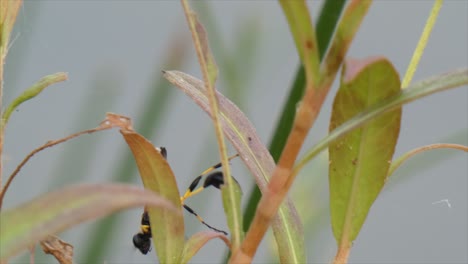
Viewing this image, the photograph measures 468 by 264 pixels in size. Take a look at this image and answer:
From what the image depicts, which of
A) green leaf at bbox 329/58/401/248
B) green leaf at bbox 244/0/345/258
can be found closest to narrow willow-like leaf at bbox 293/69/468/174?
green leaf at bbox 329/58/401/248

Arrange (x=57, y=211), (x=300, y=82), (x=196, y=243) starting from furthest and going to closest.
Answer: (x=300, y=82) → (x=196, y=243) → (x=57, y=211)

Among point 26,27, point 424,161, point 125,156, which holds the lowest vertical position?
point 424,161

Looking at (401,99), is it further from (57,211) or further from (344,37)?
(57,211)

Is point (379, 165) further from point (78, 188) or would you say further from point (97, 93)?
point (97, 93)

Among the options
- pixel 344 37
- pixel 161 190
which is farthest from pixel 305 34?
pixel 161 190

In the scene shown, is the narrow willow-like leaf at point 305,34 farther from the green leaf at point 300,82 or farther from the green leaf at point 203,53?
the green leaf at point 300,82

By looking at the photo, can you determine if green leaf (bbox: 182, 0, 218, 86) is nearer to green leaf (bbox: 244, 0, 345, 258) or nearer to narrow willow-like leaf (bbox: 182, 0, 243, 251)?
narrow willow-like leaf (bbox: 182, 0, 243, 251)

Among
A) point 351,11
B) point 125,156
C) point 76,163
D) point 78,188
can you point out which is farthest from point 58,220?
point 76,163
